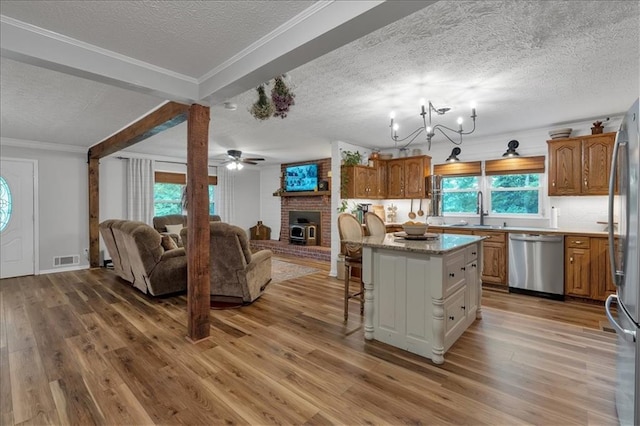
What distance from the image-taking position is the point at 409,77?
2.79 meters

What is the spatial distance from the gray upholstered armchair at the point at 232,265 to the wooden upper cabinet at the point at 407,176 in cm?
325

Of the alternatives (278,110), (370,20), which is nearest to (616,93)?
(370,20)

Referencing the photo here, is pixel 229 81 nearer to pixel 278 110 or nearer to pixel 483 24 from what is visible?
pixel 278 110

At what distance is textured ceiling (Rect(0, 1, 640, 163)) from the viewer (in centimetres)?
195

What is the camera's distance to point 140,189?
6.80 m

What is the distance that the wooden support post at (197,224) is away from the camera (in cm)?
285

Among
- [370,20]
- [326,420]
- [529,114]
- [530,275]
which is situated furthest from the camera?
[530,275]

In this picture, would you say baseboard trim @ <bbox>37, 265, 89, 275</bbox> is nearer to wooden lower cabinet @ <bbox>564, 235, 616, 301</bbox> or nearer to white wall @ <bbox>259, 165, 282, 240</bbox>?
white wall @ <bbox>259, 165, 282, 240</bbox>

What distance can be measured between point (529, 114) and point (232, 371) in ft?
15.0

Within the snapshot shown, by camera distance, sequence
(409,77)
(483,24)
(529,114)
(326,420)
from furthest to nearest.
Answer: (529,114) → (409,77) → (483,24) → (326,420)

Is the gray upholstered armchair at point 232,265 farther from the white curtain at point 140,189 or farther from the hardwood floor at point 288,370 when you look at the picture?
the white curtain at point 140,189

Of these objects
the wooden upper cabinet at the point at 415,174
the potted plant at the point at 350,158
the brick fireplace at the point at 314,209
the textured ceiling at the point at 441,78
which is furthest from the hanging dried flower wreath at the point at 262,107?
the brick fireplace at the point at 314,209

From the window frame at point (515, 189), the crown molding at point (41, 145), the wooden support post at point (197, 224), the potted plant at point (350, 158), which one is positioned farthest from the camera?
the potted plant at point (350, 158)

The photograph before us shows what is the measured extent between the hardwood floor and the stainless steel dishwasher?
0.47 metres
